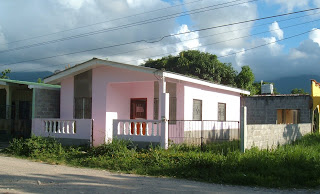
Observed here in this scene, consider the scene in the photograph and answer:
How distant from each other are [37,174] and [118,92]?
Result: 19.4 feet

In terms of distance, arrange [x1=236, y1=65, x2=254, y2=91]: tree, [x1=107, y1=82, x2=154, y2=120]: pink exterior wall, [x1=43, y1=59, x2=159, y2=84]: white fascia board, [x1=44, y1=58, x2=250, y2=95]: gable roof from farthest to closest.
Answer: [x1=236, y1=65, x2=254, y2=91]: tree
[x1=107, y1=82, x2=154, y2=120]: pink exterior wall
[x1=43, y1=59, x2=159, y2=84]: white fascia board
[x1=44, y1=58, x2=250, y2=95]: gable roof

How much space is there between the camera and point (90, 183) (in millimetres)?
7762

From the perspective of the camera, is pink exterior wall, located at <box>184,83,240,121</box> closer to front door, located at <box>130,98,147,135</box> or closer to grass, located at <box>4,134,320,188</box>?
front door, located at <box>130,98,147,135</box>

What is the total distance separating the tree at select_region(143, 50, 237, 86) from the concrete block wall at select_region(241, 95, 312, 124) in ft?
35.1

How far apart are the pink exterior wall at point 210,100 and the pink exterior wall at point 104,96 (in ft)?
8.06

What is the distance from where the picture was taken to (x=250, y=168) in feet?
28.4

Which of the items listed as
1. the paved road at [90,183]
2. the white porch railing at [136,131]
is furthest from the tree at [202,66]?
the paved road at [90,183]

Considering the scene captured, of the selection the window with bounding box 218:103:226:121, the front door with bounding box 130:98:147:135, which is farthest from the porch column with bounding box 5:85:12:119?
the window with bounding box 218:103:226:121

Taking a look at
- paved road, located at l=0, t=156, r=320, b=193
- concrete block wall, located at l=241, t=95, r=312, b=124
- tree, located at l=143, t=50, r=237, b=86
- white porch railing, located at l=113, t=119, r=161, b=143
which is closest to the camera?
paved road, located at l=0, t=156, r=320, b=193

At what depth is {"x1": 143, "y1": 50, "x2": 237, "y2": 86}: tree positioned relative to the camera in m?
31.3

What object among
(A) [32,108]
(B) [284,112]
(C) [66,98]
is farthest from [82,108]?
(B) [284,112]

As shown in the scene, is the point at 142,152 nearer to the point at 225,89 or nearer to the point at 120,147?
the point at 120,147

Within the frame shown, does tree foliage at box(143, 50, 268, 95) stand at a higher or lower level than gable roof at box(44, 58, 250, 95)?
higher

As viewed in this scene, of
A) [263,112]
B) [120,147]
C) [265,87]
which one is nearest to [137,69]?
[120,147]
